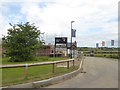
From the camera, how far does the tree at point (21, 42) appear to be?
46875 mm

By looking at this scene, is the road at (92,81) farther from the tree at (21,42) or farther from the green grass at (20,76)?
the tree at (21,42)

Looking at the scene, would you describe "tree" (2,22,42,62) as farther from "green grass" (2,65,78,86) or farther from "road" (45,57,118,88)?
"green grass" (2,65,78,86)

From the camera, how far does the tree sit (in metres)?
46.9

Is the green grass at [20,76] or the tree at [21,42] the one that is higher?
the tree at [21,42]

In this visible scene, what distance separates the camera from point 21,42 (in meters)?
47.7

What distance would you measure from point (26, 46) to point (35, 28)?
14.6 ft

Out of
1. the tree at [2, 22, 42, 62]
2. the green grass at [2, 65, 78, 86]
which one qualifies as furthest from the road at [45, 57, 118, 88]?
the tree at [2, 22, 42, 62]

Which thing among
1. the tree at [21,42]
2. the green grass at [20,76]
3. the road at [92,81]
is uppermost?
the tree at [21,42]

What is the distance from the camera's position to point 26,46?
4791 centimetres

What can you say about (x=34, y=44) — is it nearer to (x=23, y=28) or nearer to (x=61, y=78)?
(x=23, y=28)

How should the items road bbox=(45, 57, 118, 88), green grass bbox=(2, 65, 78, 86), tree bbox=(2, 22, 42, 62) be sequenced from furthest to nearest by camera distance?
tree bbox=(2, 22, 42, 62) → road bbox=(45, 57, 118, 88) → green grass bbox=(2, 65, 78, 86)

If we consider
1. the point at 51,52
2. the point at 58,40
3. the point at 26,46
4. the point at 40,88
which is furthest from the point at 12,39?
the point at 51,52

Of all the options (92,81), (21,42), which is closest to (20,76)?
(92,81)

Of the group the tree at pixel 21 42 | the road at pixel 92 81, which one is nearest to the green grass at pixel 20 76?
the road at pixel 92 81
